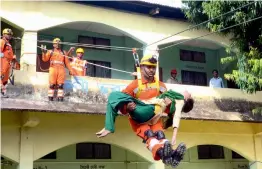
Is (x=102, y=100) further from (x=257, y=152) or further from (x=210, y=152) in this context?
(x=210, y=152)

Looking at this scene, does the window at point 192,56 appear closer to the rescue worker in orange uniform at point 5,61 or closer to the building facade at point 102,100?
the building facade at point 102,100

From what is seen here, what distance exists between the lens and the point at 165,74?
1546 cm

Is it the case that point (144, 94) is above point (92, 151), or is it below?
above

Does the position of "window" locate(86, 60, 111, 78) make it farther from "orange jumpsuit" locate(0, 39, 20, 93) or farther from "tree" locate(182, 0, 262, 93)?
"orange jumpsuit" locate(0, 39, 20, 93)

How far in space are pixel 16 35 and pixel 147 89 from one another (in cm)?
694

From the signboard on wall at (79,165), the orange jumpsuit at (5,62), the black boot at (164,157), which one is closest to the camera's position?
the black boot at (164,157)

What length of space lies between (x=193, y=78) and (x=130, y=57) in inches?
102

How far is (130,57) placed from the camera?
49.5ft

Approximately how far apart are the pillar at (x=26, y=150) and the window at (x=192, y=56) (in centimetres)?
726

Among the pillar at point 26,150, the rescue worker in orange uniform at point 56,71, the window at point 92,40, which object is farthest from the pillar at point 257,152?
the pillar at point 26,150

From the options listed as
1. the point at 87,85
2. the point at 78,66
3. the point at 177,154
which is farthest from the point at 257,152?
the point at 177,154

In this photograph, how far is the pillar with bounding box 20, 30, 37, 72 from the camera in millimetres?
10960

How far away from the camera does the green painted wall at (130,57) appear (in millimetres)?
14086

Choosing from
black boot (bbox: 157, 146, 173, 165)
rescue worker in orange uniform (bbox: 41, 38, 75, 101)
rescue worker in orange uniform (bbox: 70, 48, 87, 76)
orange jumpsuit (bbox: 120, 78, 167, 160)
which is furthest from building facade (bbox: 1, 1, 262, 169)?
black boot (bbox: 157, 146, 173, 165)
